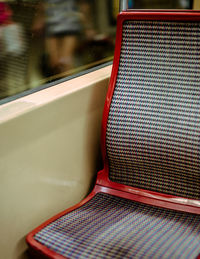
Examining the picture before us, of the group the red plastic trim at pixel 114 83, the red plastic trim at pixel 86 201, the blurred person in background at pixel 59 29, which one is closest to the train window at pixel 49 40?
the blurred person in background at pixel 59 29

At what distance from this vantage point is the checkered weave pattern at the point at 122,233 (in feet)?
3.68

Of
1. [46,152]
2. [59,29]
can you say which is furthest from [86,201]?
[59,29]

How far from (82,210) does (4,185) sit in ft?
1.22

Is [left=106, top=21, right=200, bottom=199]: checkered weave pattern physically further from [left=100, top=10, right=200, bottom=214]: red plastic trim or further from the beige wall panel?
the beige wall panel

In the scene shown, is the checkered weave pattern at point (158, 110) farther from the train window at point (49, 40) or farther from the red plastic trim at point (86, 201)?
the train window at point (49, 40)

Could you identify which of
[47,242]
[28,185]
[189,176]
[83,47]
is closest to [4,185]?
[28,185]

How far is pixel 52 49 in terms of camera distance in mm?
1687

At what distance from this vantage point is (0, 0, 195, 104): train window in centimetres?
136

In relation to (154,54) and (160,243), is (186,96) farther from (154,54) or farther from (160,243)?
(160,243)

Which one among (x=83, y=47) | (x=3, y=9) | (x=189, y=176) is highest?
(x=3, y=9)

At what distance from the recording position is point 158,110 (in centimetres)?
142

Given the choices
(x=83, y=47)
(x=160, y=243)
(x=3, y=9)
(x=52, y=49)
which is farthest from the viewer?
(x=83, y=47)

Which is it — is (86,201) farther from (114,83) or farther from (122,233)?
(114,83)

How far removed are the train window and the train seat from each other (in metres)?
0.35
